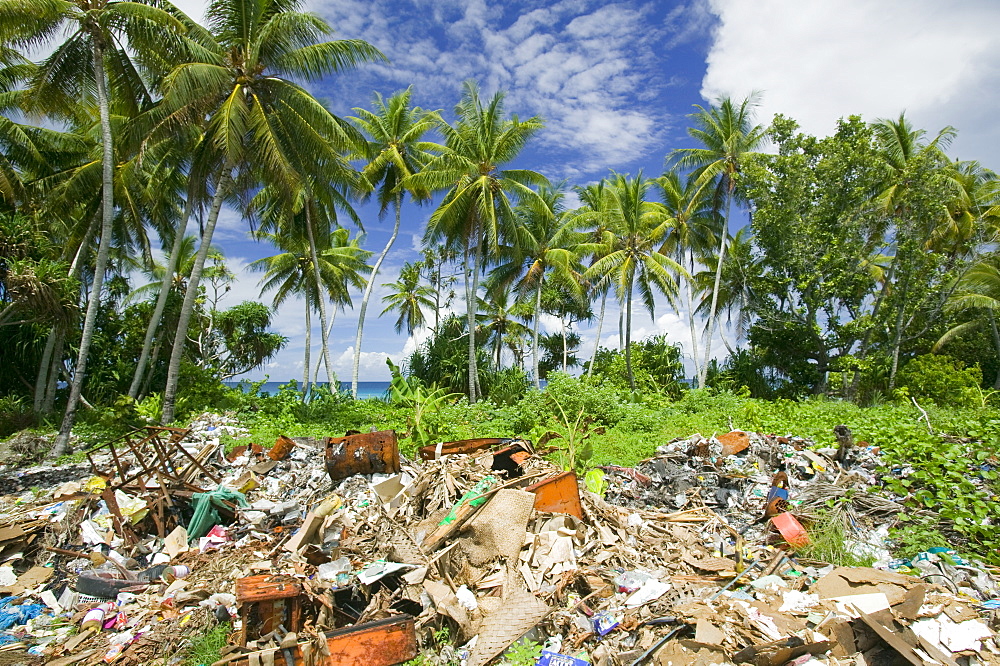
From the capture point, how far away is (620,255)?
2033 cm

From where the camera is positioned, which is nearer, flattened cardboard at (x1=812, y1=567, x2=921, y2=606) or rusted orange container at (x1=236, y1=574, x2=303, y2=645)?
rusted orange container at (x1=236, y1=574, x2=303, y2=645)

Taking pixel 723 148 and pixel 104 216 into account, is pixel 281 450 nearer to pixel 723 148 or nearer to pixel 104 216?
pixel 104 216

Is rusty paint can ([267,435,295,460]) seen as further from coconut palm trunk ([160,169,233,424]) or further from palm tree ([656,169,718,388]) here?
palm tree ([656,169,718,388])

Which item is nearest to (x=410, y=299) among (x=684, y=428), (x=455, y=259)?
(x=455, y=259)

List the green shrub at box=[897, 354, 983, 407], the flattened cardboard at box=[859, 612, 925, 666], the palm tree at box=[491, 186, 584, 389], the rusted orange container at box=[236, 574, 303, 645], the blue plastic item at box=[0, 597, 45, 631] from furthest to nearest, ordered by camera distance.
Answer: the palm tree at box=[491, 186, 584, 389] < the green shrub at box=[897, 354, 983, 407] < the blue plastic item at box=[0, 597, 45, 631] < the rusted orange container at box=[236, 574, 303, 645] < the flattened cardboard at box=[859, 612, 925, 666]

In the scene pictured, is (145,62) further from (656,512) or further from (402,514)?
(656,512)

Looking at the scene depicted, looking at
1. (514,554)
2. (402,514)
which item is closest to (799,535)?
(514,554)

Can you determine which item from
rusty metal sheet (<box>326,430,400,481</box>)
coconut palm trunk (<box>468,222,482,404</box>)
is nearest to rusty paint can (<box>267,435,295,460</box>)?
rusty metal sheet (<box>326,430,400,481</box>)

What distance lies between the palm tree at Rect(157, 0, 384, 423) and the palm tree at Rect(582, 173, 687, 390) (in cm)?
1094

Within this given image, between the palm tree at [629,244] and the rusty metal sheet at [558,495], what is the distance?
15931 mm

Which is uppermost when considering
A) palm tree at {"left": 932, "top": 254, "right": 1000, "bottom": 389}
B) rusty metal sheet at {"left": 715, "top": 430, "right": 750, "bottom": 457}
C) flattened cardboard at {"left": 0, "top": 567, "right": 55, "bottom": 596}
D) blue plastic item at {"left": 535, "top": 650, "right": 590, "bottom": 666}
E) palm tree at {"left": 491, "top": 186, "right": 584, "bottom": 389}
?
palm tree at {"left": 491, "top": 186, "right": 584, "bottom": 389}

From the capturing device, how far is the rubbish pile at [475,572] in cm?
323

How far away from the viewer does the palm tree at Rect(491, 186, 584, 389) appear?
20.3m

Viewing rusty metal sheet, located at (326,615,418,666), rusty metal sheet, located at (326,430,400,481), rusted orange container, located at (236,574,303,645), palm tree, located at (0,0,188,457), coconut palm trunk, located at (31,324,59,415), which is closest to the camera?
rusty metal sheet, located at (326,615,418,666)
